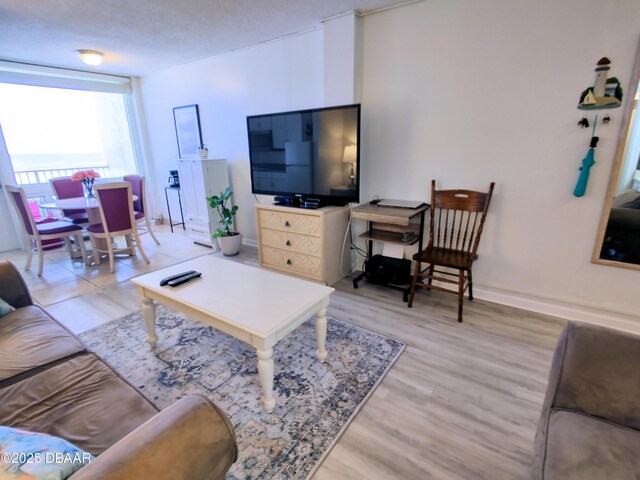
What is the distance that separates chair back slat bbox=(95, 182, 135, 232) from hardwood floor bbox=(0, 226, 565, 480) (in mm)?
639

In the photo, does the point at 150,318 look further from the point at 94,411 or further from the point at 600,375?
the point at 600,375

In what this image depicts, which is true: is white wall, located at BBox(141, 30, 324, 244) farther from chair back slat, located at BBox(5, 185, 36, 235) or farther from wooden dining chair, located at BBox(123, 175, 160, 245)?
chair back slat, located at BBox(5, 185, 36, 235)

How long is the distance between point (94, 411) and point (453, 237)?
2.64m

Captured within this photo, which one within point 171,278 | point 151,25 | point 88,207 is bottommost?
point 171,278

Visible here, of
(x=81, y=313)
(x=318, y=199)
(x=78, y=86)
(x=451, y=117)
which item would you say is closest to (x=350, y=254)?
(x=318, y=199)

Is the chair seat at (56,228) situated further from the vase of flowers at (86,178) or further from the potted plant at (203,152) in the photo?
the potted plant at (203,152)

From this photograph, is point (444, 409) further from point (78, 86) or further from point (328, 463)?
point (78, 86)

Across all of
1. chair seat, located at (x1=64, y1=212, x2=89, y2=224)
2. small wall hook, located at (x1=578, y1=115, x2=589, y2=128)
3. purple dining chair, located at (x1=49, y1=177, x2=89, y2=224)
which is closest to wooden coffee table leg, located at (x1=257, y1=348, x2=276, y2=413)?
small wall hook, located at (x1=578, y1=115, x2=589, y2=128)

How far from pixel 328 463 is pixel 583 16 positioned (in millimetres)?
2934

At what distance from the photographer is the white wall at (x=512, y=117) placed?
203cm

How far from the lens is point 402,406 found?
5.28 ft

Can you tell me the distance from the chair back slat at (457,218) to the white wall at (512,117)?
15 centimetres

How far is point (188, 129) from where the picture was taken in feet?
14.9

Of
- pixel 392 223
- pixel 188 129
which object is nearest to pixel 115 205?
pixel 188 129
